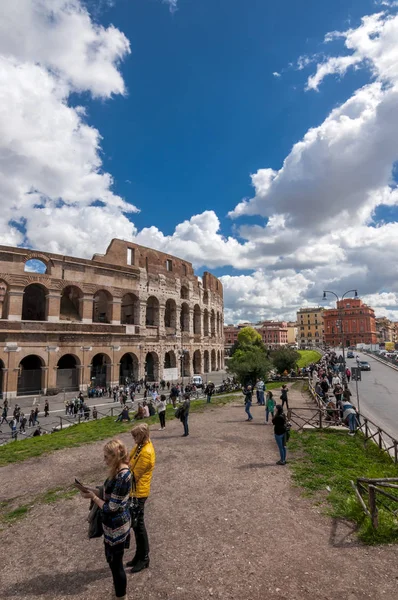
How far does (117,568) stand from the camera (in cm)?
333

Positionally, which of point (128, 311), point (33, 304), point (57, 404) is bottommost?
point (57, 404)

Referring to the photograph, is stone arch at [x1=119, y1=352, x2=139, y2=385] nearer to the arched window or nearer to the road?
the road

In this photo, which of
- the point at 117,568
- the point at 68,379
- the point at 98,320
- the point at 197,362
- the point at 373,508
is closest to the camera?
the point at 117,568

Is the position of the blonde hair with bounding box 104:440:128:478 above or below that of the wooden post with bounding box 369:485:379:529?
above

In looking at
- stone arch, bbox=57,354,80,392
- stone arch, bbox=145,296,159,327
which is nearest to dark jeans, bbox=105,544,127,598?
stone arch, bbox=57,354,80,392

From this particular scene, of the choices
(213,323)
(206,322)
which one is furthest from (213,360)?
(206,322)

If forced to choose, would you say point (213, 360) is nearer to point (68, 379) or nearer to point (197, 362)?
point (197, 362)

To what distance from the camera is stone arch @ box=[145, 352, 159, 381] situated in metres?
34.9

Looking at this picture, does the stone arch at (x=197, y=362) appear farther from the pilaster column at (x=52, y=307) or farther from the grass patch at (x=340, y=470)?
the grass patch at (x=340, y=470)

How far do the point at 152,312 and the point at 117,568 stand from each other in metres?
34.5

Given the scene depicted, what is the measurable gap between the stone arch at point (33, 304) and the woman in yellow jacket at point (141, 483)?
31.0 m

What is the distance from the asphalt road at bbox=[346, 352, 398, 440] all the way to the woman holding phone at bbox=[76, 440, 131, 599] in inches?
486

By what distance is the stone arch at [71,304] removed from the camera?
30.3 m

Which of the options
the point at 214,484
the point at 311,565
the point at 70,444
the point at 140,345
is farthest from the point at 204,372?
the point at 311,565
